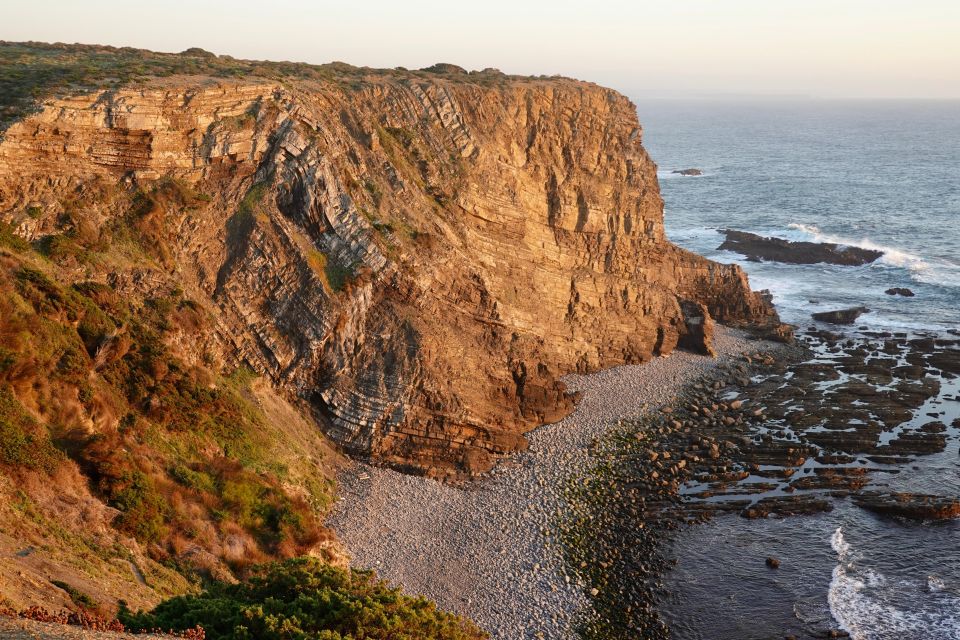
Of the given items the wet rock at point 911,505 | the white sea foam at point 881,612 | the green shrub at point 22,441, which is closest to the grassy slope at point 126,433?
the green shrub at point 22,441

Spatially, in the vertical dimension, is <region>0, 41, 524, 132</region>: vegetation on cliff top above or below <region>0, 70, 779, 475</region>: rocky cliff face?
above

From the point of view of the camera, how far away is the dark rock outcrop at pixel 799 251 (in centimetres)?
8594

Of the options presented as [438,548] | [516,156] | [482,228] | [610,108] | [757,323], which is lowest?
[438,548]

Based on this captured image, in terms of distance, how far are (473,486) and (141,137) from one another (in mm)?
23143

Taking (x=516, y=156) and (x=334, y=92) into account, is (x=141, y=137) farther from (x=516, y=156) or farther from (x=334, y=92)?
(x=516, y=156)

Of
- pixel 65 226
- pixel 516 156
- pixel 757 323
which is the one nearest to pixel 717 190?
pixel 757 323

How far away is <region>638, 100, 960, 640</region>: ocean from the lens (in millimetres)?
33156

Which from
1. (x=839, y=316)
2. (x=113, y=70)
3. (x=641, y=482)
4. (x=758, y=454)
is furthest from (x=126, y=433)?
(x=839, y=316)

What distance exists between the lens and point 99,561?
79.9 ft

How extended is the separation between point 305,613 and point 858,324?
5827 centimetres

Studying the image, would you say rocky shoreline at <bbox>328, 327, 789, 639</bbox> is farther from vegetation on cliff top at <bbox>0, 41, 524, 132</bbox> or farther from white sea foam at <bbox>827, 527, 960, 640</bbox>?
vegetation on cliff top at <bbox>0, 41, 524, 132</bbox>

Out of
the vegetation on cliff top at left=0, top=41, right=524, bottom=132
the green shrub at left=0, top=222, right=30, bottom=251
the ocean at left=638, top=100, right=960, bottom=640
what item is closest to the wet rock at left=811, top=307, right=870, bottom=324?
the ocean at left=638, top=100, right=960, bottom=640

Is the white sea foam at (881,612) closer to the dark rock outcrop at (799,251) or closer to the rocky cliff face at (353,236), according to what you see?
the rocky cliff face at (353,236)

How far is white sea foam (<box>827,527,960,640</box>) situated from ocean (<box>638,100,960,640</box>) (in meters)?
0.06
